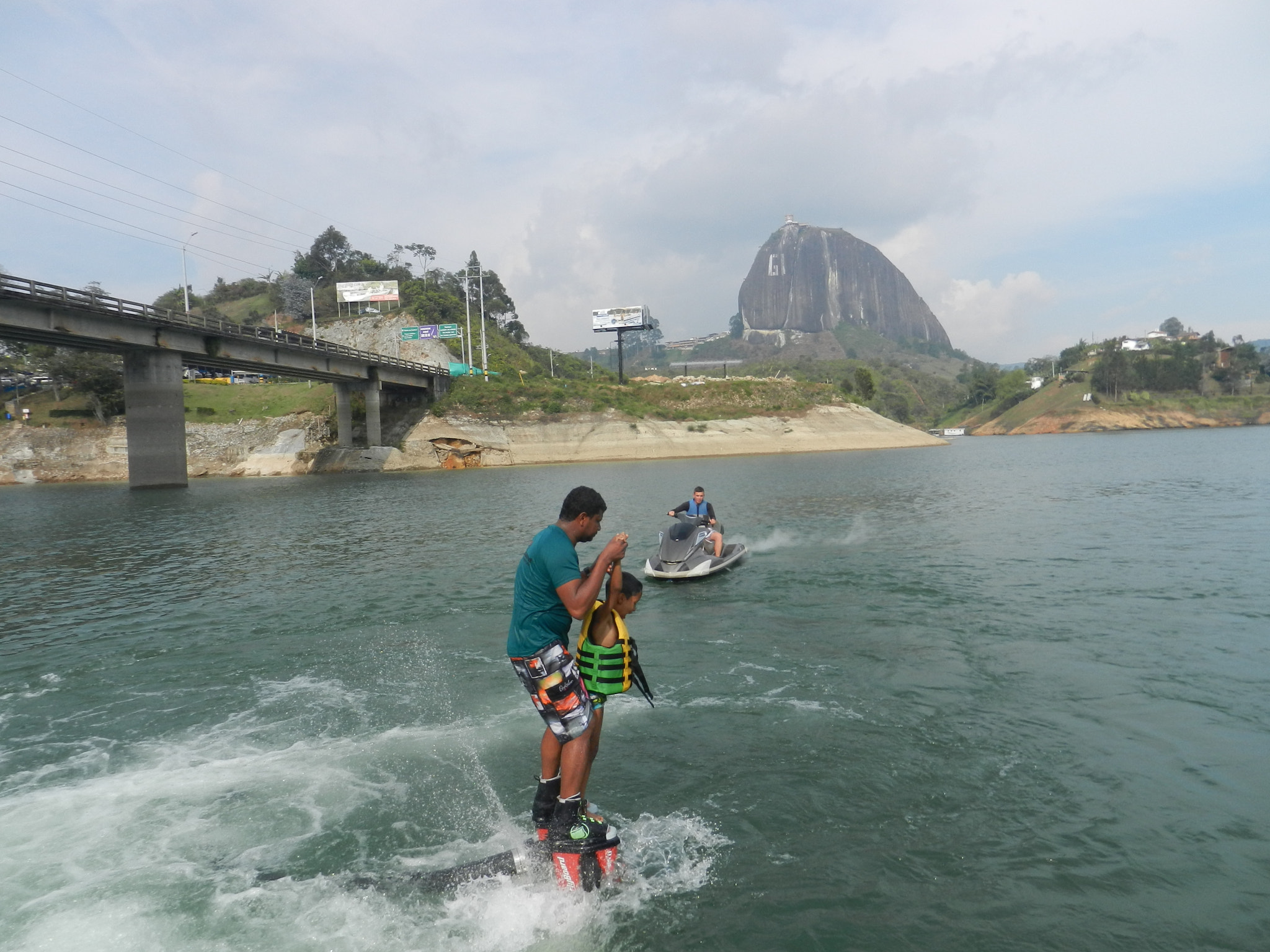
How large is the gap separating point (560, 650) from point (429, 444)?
233ft

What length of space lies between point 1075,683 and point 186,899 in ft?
31.1

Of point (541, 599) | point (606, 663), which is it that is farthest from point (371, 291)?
point (606, 663)

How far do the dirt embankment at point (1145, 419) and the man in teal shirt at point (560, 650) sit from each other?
15332 cm

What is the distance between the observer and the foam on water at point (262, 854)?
5.04 m

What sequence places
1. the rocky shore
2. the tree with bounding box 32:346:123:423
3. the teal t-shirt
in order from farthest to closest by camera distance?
the tree with bounding box 32:346:123:423
the rocky shore
the teal t-shirt

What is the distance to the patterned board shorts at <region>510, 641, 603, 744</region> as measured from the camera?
17.1 ft

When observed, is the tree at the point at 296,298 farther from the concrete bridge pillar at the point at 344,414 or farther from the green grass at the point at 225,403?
the concrete bridge pillar at the point at 344,414

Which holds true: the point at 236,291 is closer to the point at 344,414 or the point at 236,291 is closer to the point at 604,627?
the point at 344,414

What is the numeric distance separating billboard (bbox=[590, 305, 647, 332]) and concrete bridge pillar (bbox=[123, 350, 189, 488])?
59.9 meters

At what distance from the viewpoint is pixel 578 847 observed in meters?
5.29

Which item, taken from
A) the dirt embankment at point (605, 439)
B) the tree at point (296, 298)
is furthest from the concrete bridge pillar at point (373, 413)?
the tree at point (296, 298)

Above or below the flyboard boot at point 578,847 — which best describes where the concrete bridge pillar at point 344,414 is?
above

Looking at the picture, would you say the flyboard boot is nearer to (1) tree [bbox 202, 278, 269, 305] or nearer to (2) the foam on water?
(2) the foam on water

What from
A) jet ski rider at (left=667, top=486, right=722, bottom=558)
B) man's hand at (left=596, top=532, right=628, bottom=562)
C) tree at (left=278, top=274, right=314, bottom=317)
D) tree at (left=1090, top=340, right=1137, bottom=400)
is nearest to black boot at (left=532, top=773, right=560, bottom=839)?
man's hand at (left=596, top=532, right=628, bottom=562)
